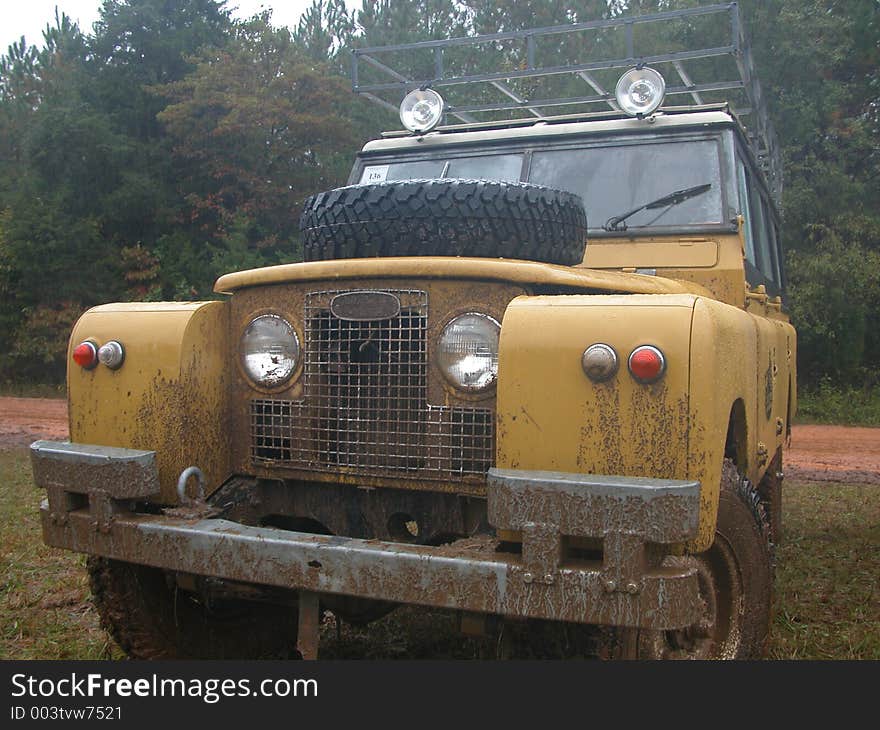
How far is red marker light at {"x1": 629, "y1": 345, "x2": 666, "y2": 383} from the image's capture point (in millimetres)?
2381

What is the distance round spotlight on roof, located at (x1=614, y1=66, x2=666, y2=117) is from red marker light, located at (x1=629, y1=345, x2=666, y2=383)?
2512 millimetres

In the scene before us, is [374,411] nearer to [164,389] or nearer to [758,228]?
[164,389]

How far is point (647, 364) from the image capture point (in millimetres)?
2383

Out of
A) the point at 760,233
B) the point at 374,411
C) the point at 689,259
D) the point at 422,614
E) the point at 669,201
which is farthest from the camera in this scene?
the point at 760,233

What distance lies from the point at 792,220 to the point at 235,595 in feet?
53.6

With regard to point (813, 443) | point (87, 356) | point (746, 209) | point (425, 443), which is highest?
point (746, 209)

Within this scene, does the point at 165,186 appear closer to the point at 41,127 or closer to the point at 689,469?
the point at 41,127

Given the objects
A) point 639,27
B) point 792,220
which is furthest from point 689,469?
point 639,27

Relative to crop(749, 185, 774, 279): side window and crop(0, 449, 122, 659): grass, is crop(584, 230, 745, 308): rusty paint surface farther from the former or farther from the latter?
crop(0, 449, 122, 659): grass

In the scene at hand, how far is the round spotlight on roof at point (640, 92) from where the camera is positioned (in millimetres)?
4539

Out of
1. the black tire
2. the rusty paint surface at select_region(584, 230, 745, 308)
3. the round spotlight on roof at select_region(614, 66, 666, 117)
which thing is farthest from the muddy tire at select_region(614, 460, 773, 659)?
the round spotlight on roof at select_region(614, 66, 666, 117)

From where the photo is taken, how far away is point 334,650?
3893 mm

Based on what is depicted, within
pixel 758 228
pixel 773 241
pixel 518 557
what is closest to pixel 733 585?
pixel 518 557

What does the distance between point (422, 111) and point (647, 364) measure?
305 centimetres
